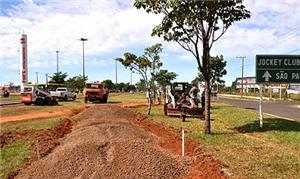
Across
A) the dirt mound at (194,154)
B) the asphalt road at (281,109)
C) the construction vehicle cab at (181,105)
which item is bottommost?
the dirt mound at (194,154)

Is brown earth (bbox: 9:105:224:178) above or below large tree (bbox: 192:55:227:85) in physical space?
below

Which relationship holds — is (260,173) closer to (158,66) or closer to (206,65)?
(206,65)

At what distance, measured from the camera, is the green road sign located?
19078 millimetres

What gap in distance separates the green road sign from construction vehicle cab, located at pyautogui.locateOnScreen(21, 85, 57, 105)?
25.4m

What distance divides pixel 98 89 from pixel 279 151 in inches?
1409

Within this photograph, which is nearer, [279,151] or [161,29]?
[279,151]

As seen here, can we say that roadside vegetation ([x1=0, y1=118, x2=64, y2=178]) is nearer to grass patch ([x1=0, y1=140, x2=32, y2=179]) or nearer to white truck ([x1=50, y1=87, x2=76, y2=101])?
grass patch ([x1=0, y1=140, x2=32, y2=179])

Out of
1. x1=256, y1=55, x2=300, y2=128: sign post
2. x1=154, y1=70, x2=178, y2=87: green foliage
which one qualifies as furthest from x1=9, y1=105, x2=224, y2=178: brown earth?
x1=154, y1=70, x2=178, y2=87: green foliage

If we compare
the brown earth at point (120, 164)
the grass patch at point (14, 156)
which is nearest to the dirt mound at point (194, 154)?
the brown earth at point (120, 164)

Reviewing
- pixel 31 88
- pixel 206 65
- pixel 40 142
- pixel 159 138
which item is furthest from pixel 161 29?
pixel 31 88

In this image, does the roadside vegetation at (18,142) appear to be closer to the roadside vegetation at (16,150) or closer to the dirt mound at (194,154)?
the roadside vegetation at (16,150)

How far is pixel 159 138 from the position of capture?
16219 millimetres

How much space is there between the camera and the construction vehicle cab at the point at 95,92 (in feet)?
153

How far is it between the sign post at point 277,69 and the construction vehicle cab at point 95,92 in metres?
29.3
